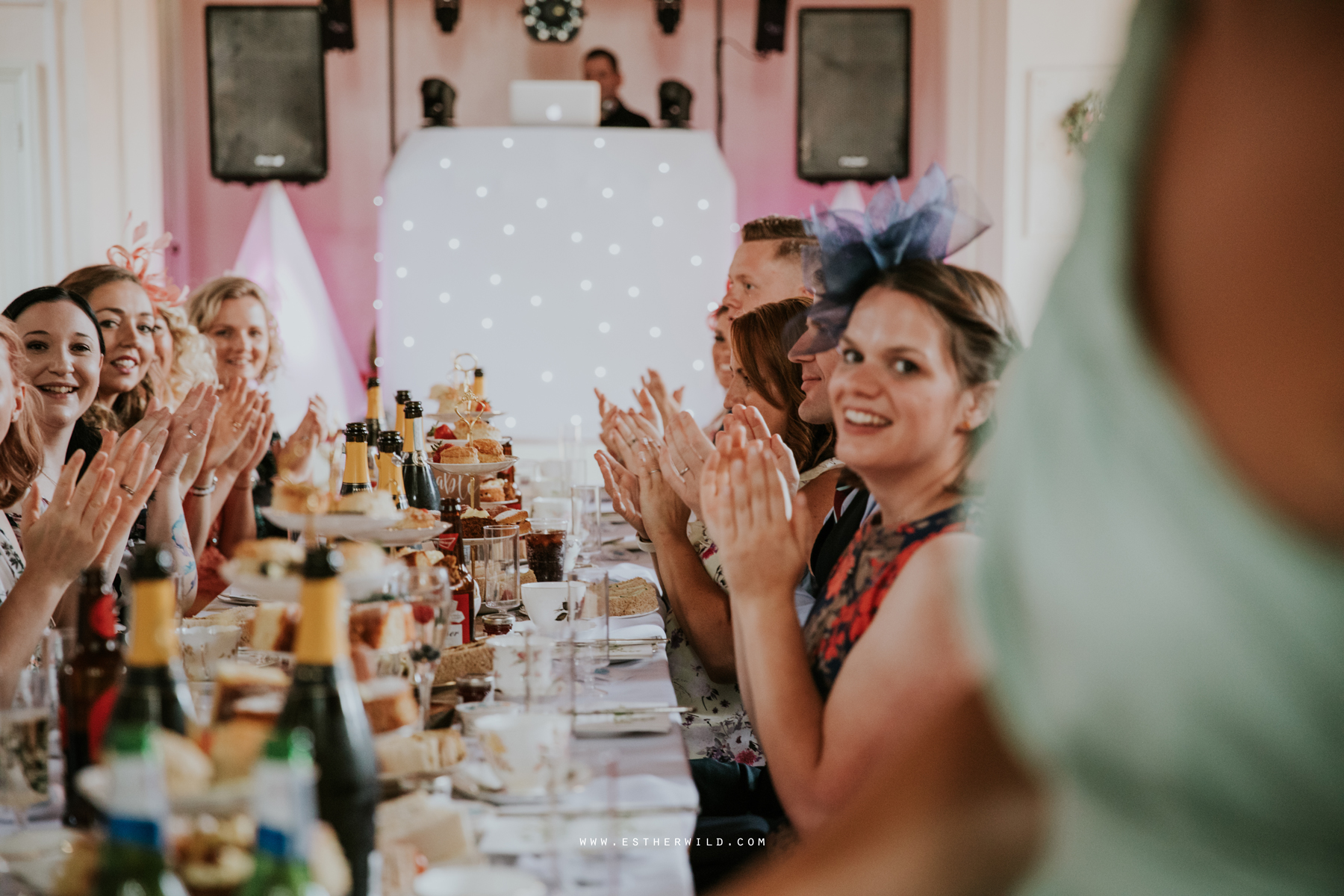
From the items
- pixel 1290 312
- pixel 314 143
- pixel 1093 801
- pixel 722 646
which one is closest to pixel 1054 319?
pixel 1290 312

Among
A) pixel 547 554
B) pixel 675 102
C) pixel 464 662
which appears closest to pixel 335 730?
pixel 464 662

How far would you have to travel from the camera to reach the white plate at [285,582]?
3.67ft

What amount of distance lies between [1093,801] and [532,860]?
0.69 metres

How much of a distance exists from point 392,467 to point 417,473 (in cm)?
29

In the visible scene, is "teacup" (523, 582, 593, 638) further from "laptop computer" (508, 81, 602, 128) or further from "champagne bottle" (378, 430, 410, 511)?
"laptop computer" (508, 81, 602, 128)

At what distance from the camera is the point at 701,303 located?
232 inches

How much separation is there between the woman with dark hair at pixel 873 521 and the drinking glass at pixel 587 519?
1443 millimetres

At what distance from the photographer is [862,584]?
1412mm

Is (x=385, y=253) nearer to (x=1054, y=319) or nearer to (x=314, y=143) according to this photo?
(x=314, y=143)

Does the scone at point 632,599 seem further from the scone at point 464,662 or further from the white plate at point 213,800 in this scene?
the white plate at point 213,800

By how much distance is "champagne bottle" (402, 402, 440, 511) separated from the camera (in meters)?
2.68

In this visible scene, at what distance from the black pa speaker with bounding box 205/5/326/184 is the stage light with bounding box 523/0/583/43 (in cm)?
112

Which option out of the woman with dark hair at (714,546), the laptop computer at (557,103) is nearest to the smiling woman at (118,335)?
the woman with dark hair at (714,546)

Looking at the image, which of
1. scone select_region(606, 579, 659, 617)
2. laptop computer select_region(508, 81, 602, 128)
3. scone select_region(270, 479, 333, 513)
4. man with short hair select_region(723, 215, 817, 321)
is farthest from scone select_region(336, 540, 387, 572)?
laptop computer select_region(508, 81, 602, 128)
